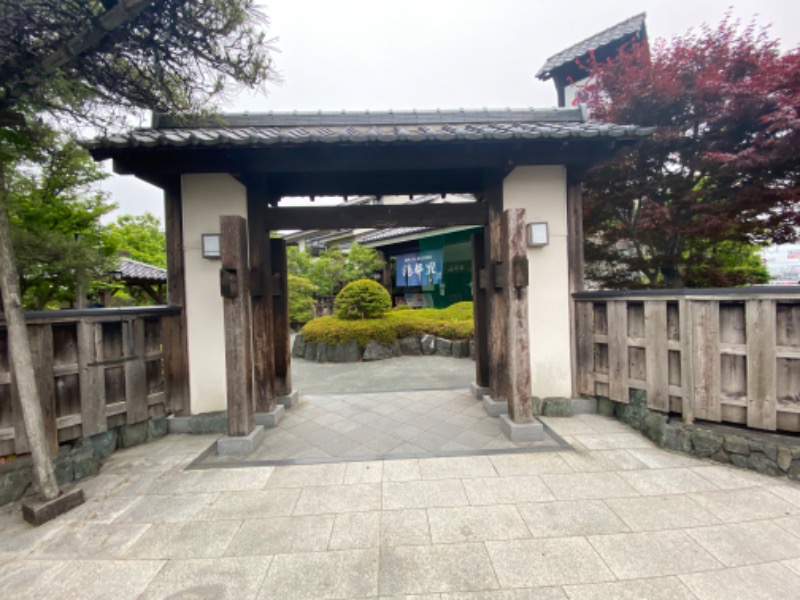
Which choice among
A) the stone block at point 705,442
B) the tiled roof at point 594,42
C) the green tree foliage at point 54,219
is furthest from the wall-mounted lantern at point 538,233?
the tiled roof at point 594,42

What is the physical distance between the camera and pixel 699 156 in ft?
15.0

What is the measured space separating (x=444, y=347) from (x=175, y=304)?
6476mm

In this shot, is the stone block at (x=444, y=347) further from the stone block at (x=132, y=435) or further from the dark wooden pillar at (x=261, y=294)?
the stone block at (x=132, y=435)

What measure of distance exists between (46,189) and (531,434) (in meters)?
6.96

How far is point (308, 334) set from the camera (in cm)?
933

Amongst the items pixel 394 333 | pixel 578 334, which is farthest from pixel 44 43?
pixel 394 333

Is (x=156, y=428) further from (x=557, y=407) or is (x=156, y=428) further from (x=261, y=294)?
(x=557, y=407)

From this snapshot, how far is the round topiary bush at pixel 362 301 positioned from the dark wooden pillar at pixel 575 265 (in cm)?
597

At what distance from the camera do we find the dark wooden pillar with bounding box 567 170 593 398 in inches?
171

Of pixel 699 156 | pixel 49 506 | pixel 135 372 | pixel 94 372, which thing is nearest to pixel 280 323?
pixel 135 372

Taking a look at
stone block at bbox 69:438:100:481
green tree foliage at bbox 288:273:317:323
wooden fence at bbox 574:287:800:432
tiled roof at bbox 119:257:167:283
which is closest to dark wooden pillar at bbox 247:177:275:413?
stone block at bbox 69:438:100:481

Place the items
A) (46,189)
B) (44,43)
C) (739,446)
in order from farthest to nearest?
(46,189)
(739,446)
(44,43)

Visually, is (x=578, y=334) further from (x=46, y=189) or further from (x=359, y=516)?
(x=46, y=189)

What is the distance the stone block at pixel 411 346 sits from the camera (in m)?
9.29
